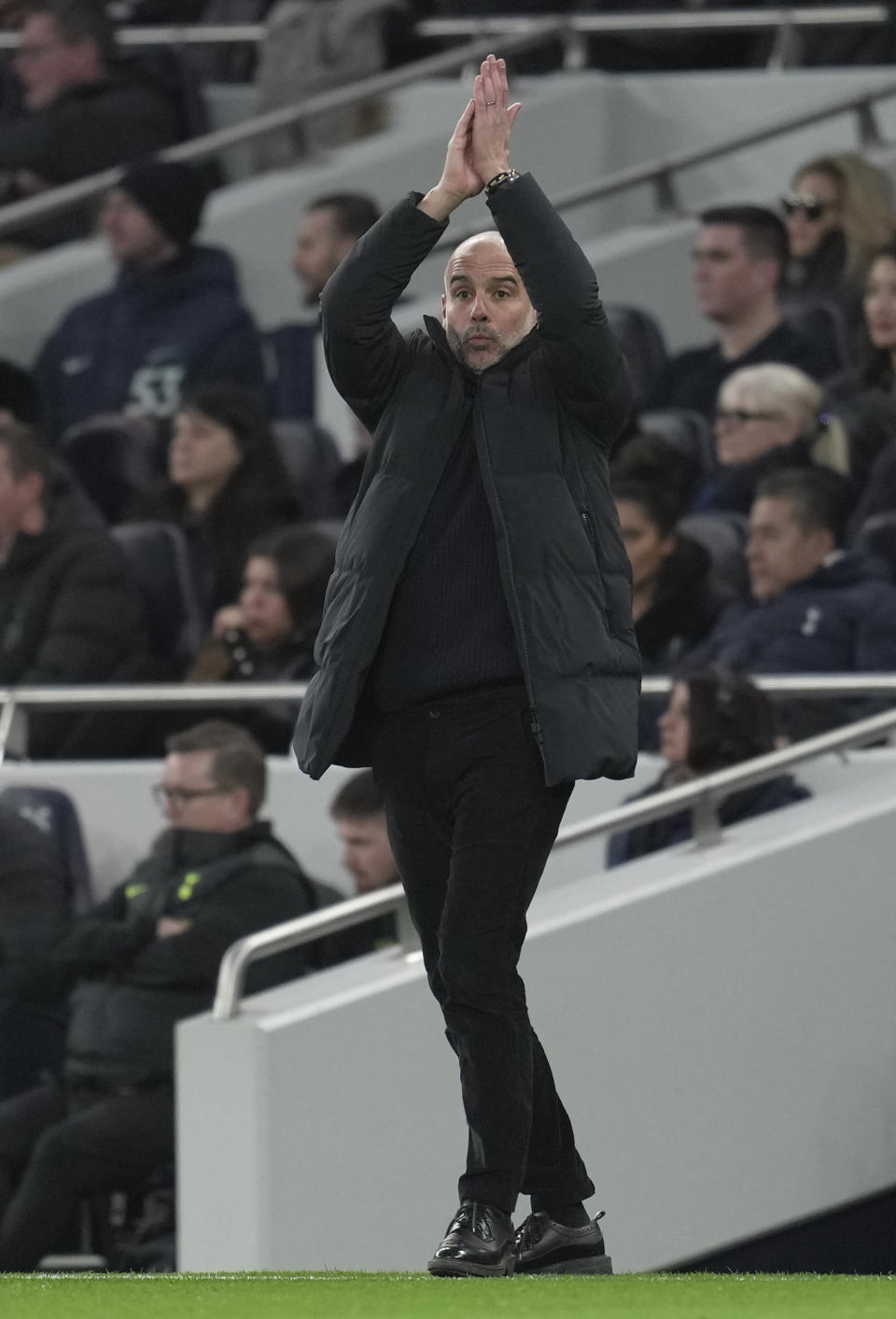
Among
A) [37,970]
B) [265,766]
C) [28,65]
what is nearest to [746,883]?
[265,766]

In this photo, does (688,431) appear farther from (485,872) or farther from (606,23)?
(485,872)

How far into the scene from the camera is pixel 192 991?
5.93 metres

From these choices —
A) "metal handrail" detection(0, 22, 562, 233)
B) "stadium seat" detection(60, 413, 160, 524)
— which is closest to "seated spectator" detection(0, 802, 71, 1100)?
"stadium seat" detection(60, 413, 160, 524)

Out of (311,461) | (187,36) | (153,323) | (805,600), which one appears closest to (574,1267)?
(805,600)

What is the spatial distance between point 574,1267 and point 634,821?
1680mm

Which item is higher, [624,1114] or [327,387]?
[327,387]

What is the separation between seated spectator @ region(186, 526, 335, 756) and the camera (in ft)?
22.4

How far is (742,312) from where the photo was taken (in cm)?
789

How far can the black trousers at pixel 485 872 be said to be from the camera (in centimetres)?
377

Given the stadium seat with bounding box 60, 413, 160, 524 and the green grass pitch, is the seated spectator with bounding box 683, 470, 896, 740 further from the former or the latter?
the green grass pitch

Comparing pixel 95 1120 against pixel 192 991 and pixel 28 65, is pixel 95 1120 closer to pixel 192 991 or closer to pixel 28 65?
A: pixel 192 991

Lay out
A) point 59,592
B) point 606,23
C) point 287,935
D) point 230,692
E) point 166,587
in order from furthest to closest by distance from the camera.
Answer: point 606,23 → point 166,587 → point 59,592 → point 230,692 → point 287,935

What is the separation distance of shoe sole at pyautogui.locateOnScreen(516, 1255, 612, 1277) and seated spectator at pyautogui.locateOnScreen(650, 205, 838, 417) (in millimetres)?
4127

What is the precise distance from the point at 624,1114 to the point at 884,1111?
1.87 ft
